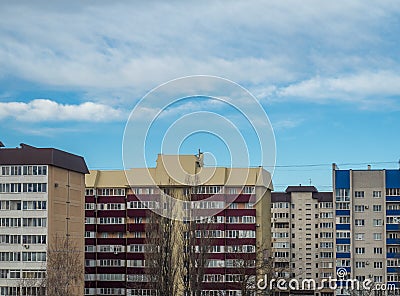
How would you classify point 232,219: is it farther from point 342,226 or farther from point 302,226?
point 302,226

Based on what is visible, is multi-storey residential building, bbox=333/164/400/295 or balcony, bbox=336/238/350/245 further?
balcony, bbox=336/238/350/245

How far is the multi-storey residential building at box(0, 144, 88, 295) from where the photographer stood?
41.6 metres

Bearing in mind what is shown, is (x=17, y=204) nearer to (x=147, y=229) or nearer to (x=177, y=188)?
(x=147, y=229)

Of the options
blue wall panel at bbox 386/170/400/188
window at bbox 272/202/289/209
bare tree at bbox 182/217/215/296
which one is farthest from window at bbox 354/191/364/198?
window at bbox 272/202/289/209

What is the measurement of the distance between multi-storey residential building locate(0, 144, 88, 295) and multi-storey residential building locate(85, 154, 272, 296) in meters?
7.64

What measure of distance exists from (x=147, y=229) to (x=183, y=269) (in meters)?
3.22

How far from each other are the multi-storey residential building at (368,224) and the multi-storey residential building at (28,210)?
71.4 feet

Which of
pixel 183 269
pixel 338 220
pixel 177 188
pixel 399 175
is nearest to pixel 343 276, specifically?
pixel 338 220

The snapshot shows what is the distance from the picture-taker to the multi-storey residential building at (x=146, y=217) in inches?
1939

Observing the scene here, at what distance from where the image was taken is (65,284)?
36.8 metres

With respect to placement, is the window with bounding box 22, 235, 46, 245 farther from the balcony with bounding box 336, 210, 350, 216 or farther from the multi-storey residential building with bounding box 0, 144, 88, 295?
the balcony with bounding box 336, 210, 350, 216

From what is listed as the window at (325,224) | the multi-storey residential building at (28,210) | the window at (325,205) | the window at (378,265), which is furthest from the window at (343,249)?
the multi-storey residential building at (28,210)

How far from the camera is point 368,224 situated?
2196 inches

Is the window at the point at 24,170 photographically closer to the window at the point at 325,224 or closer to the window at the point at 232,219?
the window at the point at 232,219
